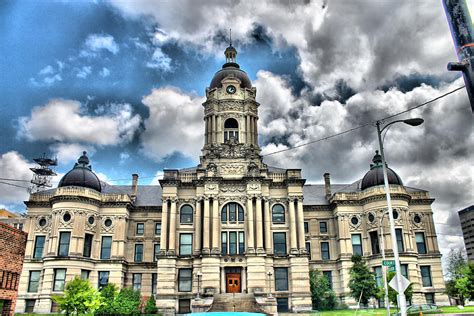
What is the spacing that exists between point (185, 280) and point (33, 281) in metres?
19.6

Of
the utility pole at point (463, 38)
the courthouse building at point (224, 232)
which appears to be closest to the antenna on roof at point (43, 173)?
the courthouse building at point (224, 232)

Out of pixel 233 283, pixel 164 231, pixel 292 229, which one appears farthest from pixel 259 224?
pixel 164 231

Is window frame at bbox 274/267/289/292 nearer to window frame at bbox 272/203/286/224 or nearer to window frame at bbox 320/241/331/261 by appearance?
window frame at bbox 272/203/286/224

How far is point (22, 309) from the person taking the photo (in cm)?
5053

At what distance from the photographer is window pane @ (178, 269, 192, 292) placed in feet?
166

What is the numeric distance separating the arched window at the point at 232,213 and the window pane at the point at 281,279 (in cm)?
790

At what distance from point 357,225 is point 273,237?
41.6ft

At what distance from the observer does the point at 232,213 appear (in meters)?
53.0

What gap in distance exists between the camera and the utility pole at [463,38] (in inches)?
204

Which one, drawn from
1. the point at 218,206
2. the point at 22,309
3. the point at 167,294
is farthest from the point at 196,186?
the point at 22,309

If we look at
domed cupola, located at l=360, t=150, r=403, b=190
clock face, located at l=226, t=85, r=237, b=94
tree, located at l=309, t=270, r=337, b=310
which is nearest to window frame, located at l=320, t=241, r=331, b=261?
tree, located at l=309, t=270, r=337, b=310

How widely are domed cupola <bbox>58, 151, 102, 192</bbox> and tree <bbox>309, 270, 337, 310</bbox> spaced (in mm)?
31435

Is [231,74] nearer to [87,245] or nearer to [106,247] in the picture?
[106,247]

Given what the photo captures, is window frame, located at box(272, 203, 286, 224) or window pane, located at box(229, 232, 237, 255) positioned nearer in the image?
window pane, located at box(229, 232, 237, 255)
